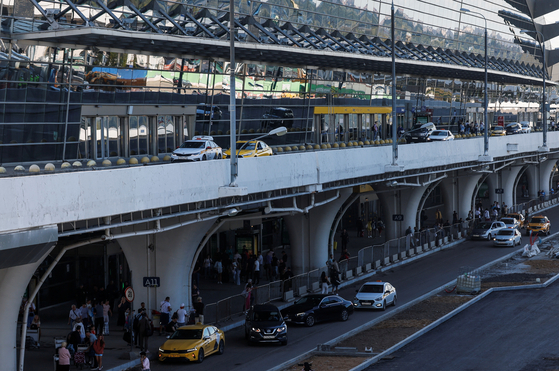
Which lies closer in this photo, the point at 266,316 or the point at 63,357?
the point at 63,357

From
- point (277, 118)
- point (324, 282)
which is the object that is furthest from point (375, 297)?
point (277, 118)

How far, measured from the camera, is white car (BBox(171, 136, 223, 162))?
32000mm

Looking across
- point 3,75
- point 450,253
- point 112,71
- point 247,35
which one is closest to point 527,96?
point 450,253

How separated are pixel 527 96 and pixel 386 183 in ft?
215

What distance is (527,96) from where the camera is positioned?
98125mm

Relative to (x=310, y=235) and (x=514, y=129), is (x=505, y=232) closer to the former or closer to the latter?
(x=310, y=235)

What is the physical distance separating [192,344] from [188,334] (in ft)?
2.16

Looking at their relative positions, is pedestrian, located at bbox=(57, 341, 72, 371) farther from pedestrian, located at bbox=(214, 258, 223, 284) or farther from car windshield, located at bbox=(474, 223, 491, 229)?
car windshield, located at bbox=(474, 223, 491, 229)

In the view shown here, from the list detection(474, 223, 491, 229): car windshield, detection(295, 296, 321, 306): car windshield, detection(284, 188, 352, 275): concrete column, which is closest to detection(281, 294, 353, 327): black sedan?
detection(295, 296, 321, 306): car windshield

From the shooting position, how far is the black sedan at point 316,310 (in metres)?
29.9

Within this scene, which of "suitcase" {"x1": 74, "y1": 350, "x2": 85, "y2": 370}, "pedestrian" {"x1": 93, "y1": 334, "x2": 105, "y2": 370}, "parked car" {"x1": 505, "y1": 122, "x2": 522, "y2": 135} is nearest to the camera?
"pedestrian" {"x1": 93, "y1": 334, "x2": 105, "y2": 370}

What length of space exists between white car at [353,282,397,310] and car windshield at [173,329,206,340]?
391 inches

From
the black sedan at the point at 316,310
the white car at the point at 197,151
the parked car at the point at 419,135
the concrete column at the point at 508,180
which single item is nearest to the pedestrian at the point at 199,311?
the black sedan at the point at 316,310

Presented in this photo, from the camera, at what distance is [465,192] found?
59.6 meters
